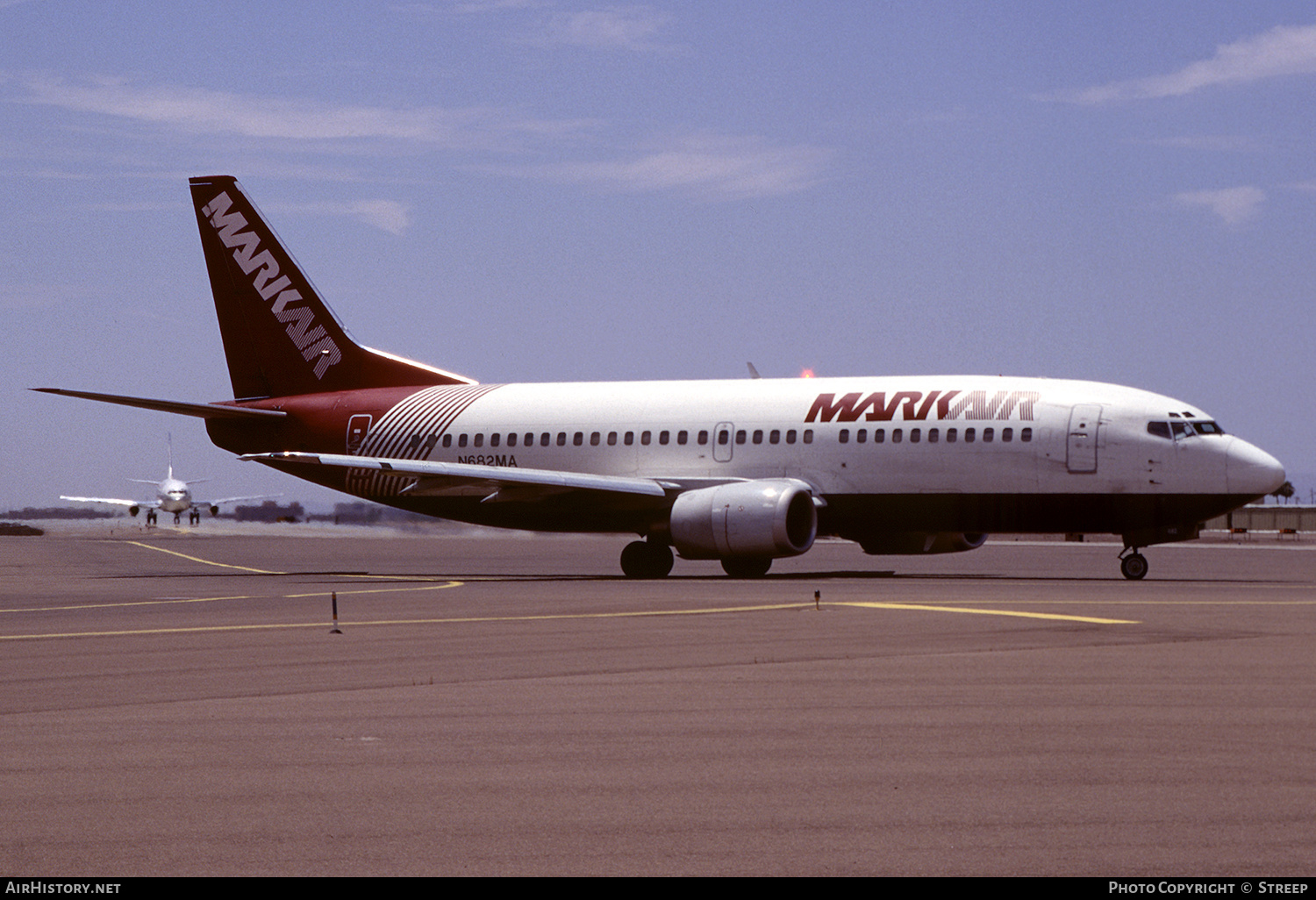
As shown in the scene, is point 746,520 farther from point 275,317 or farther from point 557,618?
point 275,317

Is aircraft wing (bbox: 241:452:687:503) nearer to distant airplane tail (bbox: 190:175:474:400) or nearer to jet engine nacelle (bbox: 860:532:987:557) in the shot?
jet engine nacelle (bbox: 860:532:987:557)

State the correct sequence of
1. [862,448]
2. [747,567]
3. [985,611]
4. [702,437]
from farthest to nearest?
[702,437] < [747,567] < [862,448] < [985,611]

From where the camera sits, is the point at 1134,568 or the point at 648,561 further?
the point at 648,561

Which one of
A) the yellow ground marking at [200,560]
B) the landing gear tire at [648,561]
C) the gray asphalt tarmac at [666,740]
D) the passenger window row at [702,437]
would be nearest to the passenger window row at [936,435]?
the passenger window row at [702,437]

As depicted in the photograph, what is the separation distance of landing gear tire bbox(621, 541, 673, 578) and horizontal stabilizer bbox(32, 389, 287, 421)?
10.9 metres

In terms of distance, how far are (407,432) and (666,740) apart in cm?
3039

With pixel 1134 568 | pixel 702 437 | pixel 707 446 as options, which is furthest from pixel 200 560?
pixel 1134 568

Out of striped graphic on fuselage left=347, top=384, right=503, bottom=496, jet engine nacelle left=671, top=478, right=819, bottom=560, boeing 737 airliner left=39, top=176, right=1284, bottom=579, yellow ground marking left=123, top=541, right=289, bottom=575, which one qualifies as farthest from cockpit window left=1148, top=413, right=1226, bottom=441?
yellow ground marking left=123, top=541, right=289, bottom=575

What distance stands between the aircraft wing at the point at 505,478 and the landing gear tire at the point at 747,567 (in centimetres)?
205

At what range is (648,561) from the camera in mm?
36375

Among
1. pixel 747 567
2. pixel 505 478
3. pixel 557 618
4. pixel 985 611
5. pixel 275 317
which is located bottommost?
pixel 557 618

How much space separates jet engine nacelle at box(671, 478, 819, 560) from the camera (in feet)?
108

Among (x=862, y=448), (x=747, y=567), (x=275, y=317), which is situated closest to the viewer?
(x=862, y=448)
